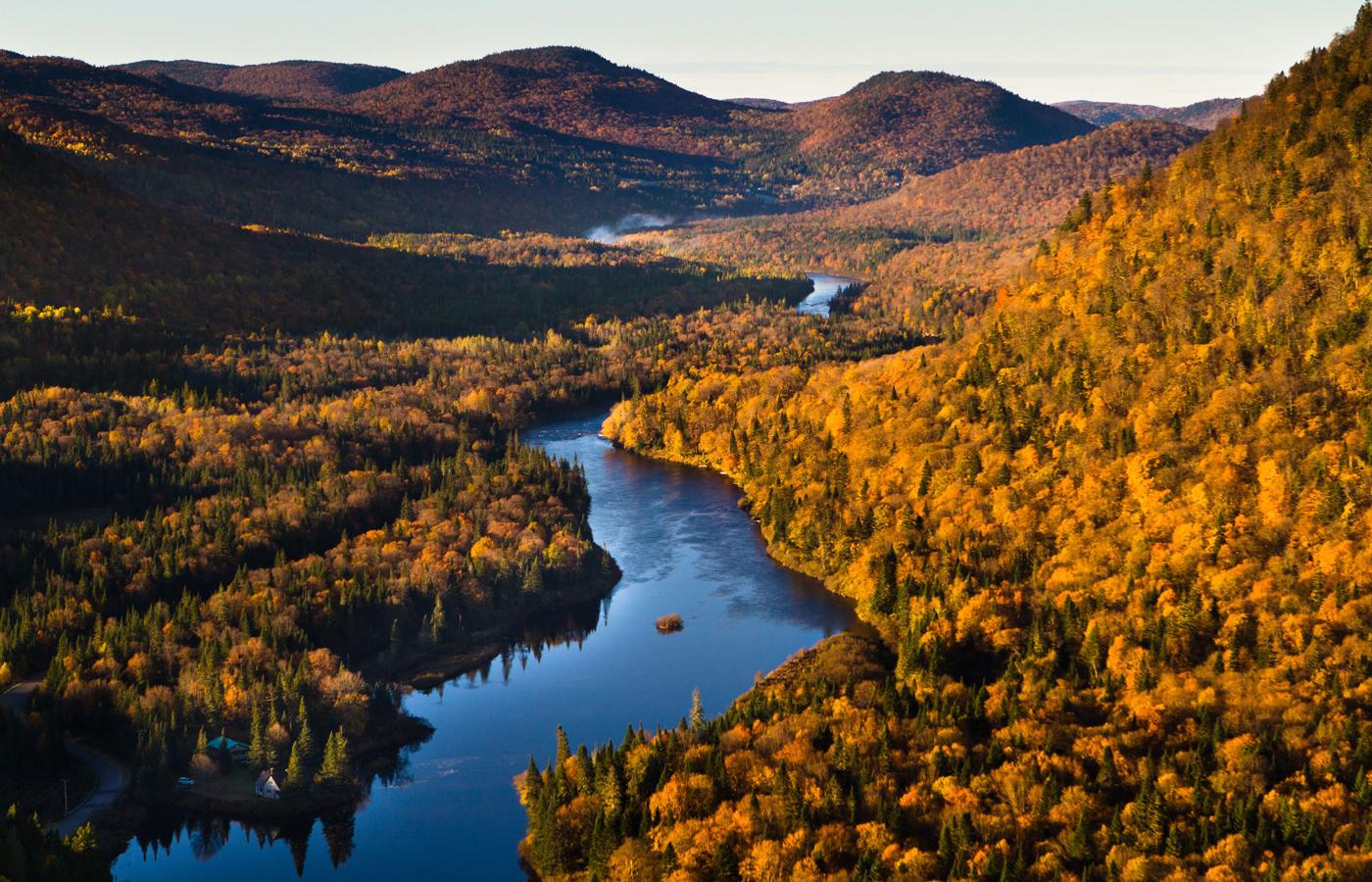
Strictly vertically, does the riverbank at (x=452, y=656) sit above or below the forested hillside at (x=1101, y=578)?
below

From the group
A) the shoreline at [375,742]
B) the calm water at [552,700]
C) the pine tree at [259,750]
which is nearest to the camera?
the calm water at [552,700]

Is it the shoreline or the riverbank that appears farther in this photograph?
the riverbank

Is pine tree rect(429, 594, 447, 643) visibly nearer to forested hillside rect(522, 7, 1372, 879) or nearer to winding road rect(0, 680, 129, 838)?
forested hillside rect(522, 7, 1372, 879)

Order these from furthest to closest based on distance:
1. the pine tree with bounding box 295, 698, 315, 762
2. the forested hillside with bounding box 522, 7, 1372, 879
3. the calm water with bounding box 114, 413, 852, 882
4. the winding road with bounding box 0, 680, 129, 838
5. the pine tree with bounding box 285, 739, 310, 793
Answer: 1. the pine tree with bounding box 295, 698, 315, 762
2. the pine tree with bounding box 285, 739, 310, 793
3. the winding road with bounding box 0, 680, 129, 838
4. the calm water with bounding box 114, 413, 852, 882
5. the forested hillside with bounding box 522, 7, 1372, 879

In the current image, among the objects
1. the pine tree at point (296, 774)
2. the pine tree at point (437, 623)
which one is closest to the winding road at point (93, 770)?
the pine tree at point (296, 774)

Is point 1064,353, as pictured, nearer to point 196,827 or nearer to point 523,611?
point 523,611

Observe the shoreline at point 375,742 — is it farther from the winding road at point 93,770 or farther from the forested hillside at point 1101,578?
the forested hillside at point 1101,578

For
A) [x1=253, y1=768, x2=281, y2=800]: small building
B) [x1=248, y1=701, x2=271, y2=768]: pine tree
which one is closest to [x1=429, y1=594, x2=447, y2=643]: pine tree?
[x1=248, y1=701, x2=271, y2=768]: pine tree

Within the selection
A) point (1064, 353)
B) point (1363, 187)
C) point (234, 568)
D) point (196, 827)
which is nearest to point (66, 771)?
point (196, 827)
